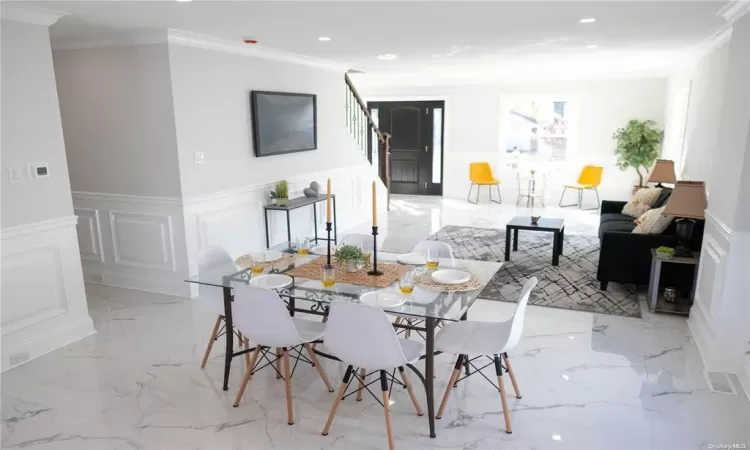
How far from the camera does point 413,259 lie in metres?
3.29

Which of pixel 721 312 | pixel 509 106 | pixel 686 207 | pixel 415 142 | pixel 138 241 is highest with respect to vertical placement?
pixel 509 106

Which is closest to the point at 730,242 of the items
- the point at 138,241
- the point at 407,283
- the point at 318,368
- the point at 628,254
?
the point at 628,254

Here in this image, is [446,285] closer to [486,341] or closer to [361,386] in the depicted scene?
[486,341]

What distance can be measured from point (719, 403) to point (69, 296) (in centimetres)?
432

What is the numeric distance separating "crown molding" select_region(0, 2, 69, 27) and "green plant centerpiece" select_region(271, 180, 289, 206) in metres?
2.60

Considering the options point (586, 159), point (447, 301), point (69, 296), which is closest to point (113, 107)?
point (69, 296)

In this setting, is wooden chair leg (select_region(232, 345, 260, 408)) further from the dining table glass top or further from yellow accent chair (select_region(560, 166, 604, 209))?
yellow accent chair (select_region(560, 166, 604, 209))

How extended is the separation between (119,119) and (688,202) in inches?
190

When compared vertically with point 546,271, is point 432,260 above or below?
above

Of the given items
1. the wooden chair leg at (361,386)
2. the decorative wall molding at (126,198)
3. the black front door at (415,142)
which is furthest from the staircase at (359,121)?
the wooden chair leg at (361,386)

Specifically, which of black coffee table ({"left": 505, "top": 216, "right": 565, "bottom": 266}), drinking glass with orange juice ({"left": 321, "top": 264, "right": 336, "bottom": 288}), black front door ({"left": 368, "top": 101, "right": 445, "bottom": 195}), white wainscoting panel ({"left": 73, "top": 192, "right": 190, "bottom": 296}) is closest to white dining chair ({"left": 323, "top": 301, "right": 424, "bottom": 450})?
drinking glass with orange juice ({"left": 321, "top": 264, "right": 336, "bottom": 288})

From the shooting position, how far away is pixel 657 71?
791 centimetres

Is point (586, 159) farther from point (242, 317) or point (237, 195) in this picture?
point (242, 317)

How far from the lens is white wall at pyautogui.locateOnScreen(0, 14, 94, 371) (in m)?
3.38
